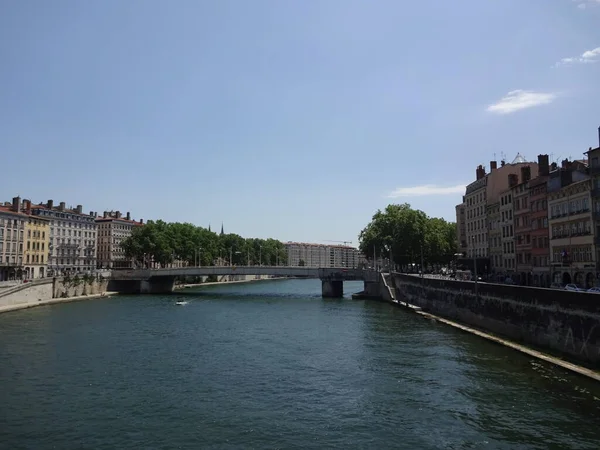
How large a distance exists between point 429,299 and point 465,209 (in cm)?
4134

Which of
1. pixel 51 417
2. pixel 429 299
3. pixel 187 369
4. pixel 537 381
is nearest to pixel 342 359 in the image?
pixel 187 369

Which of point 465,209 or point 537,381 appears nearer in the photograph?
point 537,381

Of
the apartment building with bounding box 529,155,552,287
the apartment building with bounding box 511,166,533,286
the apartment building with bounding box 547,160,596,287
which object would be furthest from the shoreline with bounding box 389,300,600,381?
the apartment building with bounding box 511,166,533,286

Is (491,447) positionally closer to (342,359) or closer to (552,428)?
(552,428)

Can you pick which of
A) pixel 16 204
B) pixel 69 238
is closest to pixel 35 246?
pixel 16 204

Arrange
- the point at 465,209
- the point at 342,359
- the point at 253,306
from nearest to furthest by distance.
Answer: the point at 342,359 < the point at 253,306 < the point at 465,209

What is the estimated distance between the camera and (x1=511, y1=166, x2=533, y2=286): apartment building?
225 feet

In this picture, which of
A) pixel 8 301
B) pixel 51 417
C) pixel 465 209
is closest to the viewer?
pixel 51 417

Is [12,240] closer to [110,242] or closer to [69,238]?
[69,238]

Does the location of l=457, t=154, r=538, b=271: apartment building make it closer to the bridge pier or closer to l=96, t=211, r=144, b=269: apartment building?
the bridge pier

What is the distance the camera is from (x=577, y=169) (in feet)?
193

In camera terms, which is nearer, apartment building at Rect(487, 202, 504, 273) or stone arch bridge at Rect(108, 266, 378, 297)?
apartment building at Rect(487, 202, 504, 273)

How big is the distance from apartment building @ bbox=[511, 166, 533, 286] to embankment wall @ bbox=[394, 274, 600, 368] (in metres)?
19.1

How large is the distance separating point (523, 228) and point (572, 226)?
13384 mm
